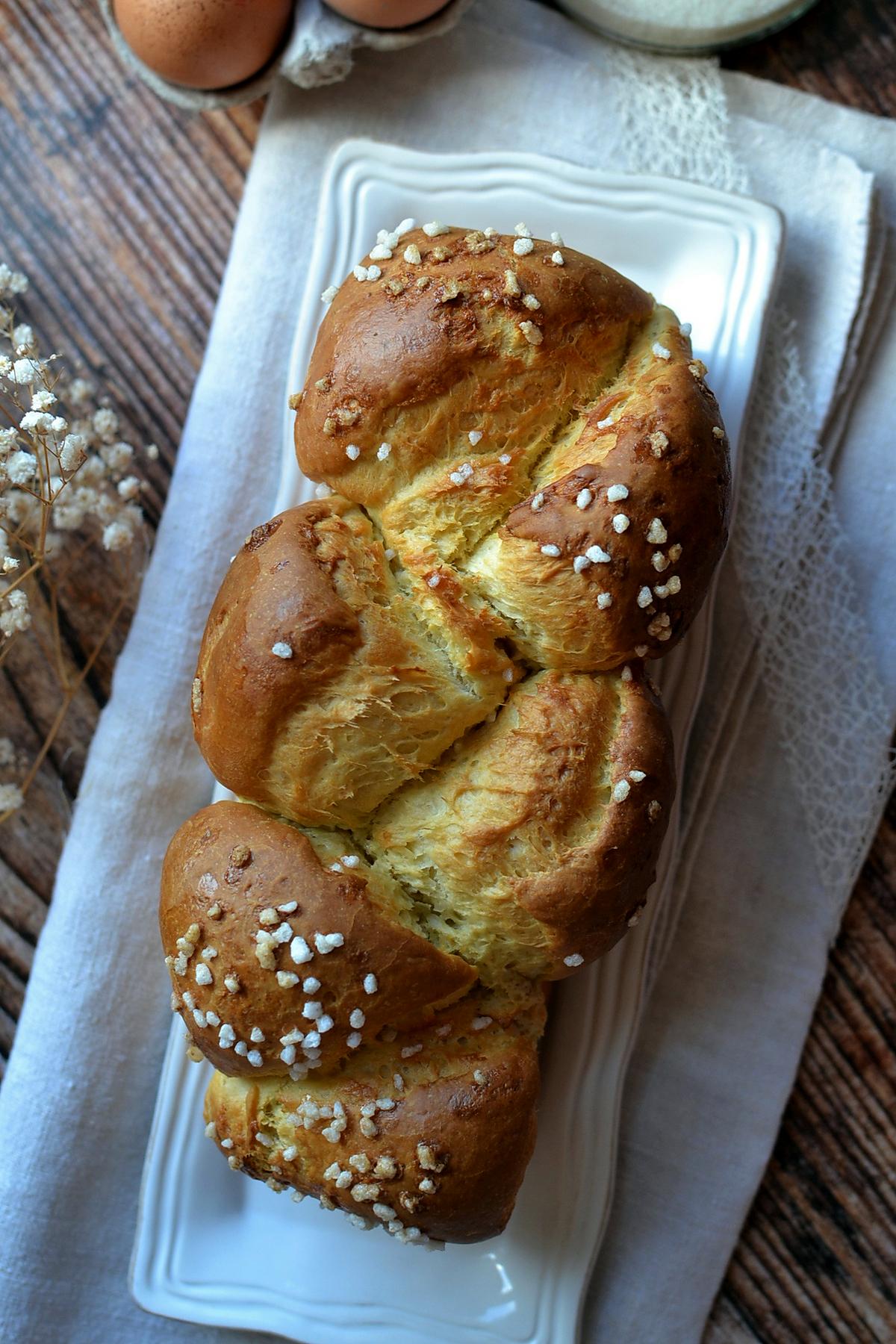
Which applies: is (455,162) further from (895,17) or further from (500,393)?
(895,17)

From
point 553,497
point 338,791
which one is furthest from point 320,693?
point 553,497

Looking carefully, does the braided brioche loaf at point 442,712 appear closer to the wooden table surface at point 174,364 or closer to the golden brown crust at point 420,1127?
the golden brown crust at point 420,1127

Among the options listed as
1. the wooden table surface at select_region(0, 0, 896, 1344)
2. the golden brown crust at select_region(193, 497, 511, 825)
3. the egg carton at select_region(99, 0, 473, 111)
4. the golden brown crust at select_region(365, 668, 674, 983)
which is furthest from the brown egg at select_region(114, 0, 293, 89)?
the golden brown crust at select_region(365, 668, 674, 983)

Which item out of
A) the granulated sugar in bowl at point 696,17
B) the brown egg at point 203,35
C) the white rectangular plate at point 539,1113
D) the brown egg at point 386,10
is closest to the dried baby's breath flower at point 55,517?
the white rectangular plate at point 539,1113

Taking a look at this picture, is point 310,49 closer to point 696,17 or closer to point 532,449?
point 696,17

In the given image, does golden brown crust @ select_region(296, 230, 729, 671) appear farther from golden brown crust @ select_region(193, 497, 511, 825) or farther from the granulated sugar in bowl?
the granulated sugar in bowl

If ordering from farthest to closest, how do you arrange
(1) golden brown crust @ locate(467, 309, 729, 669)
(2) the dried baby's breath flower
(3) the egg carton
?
(3) the egg carton, (2) the dried baby's breath flower, (1) golden brown crust @ locate(467, 309, 729, 669)

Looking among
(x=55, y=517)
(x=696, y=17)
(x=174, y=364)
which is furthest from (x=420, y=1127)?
(x=696, y=17)
